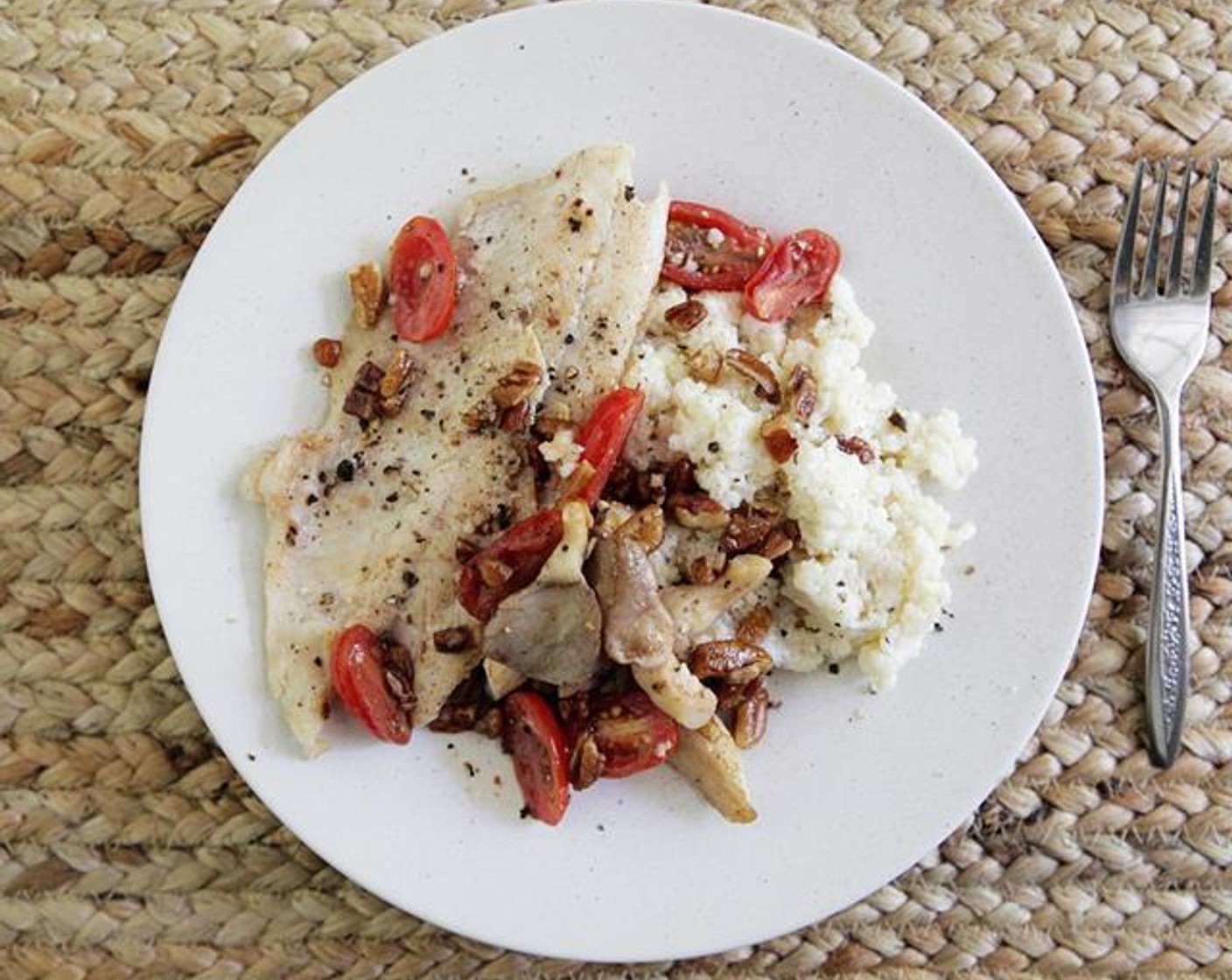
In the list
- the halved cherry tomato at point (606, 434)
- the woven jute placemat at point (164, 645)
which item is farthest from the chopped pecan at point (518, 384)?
the woven jute placemat at point (164, 645)

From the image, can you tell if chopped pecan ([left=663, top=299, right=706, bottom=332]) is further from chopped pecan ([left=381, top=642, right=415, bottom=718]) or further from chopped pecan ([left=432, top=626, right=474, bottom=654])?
chopped pecan ([left=381, top=642, right=415, bottom=718])

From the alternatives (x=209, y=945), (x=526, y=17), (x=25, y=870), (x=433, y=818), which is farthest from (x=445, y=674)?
(x=526, y=17)

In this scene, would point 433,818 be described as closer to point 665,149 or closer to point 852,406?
point 852,406

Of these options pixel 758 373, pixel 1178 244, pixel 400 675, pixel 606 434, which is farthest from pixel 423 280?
pixel 1178 244

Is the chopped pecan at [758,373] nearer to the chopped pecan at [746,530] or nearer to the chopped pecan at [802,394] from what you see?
the chopped pecan at [802,394]

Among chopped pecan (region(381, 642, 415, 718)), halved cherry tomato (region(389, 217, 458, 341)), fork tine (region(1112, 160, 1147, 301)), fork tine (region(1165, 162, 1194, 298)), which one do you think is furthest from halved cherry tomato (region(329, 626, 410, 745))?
fork tine (region(1165, 162, 1194, 298))

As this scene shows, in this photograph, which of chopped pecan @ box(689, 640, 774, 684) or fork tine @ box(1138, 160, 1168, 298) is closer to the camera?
chopped pecan @ box(689, 640, 774, 684)
